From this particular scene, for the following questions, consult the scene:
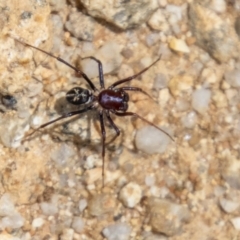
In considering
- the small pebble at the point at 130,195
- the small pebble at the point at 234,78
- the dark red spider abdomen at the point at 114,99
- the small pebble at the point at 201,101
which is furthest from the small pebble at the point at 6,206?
the small pebble at the point at 234,78

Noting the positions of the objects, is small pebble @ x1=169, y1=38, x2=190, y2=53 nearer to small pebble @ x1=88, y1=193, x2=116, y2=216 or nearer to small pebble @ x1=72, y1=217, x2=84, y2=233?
small pebble @ x1=88, y1=193, x2=116, y2=216

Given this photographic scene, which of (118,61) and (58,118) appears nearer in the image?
(58,118)

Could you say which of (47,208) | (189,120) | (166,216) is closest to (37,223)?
(47,208)

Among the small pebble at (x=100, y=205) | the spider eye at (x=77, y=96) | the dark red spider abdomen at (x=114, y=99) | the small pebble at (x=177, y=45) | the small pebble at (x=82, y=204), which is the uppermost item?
the small pebble at (x=177, y=45)

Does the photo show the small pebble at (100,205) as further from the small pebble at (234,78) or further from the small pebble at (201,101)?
the small pebble at (234,78)

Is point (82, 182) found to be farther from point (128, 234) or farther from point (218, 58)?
point (218, 58)

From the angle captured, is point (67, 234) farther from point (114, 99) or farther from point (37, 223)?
point (114, 99)

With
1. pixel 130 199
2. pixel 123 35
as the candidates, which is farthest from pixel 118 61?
pixel 130 199
